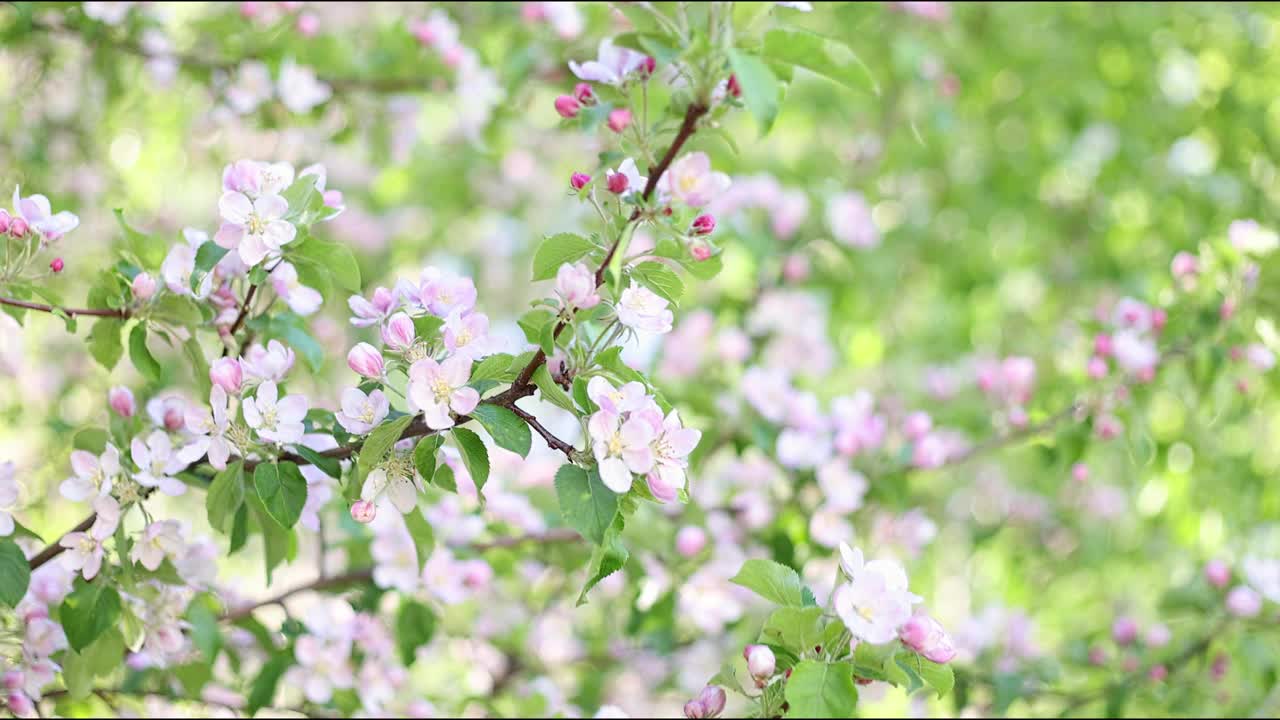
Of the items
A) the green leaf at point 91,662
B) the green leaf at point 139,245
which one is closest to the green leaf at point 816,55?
the green leaf at point 139,245

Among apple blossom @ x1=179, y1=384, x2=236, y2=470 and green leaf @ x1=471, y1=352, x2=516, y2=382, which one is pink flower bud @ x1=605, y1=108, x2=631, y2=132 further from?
apple blossom @ x1=179, y1=384, x2=236, y2=470

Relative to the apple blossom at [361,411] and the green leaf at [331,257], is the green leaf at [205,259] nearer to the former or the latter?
the green leaf at [331,257]

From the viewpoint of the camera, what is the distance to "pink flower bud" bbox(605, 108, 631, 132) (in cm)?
113

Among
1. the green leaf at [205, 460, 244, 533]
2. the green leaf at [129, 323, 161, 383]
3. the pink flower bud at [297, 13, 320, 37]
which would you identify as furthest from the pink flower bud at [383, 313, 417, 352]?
the pink flower bud at [297, 13, 320, 37]

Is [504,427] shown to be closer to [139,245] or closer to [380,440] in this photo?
[380,440]

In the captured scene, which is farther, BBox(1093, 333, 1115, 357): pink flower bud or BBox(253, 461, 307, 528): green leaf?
BBox(1093, 333, 1115, 357): pink flower bud

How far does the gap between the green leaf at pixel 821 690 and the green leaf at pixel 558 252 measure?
1.38 feet

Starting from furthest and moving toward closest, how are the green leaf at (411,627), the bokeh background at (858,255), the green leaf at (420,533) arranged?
1. the bokeh background at (858,255)
2. the green leaf at (411,627)
3. the green leaf at (420,533)

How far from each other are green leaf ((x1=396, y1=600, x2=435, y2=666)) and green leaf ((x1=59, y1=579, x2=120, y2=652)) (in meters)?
0.48

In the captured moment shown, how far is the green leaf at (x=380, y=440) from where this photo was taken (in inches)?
41.2

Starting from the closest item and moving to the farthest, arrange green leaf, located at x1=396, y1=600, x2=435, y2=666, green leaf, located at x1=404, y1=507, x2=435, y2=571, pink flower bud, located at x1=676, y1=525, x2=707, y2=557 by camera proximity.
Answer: green leaf, located at x1=404, y1=507, x2=435, y2=571
green leaf, located at x1=396, y1=600, x2=435, y2=666
pink flower bud, located at x1=676, y1=525, x2=707, y2=557

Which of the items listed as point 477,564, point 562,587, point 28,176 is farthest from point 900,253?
point 28,176

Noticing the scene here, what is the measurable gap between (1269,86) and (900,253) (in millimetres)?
953

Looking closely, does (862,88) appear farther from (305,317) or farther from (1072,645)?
(1072,645)
